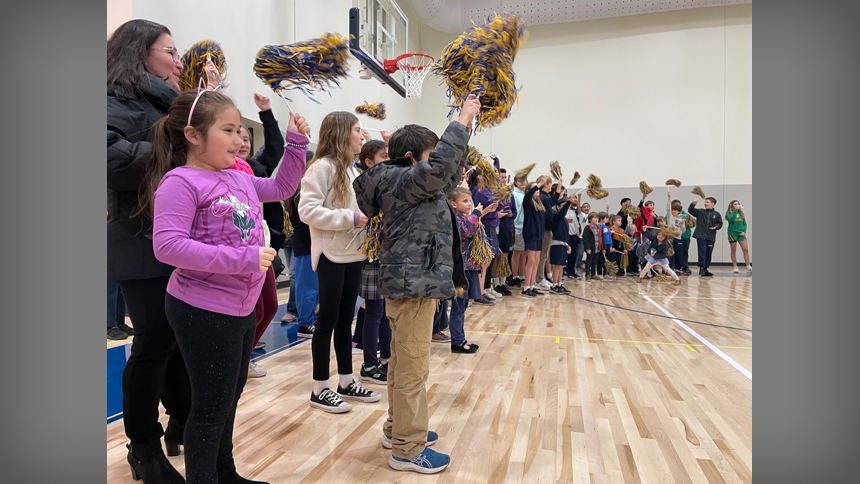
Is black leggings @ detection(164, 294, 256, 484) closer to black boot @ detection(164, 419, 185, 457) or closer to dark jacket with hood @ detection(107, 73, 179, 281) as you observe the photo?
dark jacket with hood @ detection(107, 73, 179, 281)

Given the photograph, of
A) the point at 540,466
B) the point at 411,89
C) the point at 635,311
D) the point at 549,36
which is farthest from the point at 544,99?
the point at 540,466

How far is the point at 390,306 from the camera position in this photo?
1.86 metres

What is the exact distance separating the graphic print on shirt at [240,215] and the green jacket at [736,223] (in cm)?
1112

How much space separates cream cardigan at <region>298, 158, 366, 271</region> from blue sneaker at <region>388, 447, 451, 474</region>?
0.94 metres

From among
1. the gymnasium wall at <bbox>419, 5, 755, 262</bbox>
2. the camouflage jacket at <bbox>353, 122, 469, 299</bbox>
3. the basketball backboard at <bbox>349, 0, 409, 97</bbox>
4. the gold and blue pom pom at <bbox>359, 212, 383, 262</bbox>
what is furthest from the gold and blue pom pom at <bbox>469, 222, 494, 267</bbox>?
the gymnasium wall at <bbox>419, 5, 755, 262</bbox>

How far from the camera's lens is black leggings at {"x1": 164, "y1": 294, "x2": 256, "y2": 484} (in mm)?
1286

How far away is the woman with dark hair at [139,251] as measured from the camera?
1498 millimetres

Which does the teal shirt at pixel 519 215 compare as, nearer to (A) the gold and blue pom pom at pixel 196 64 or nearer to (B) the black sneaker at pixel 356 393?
(B) the black sneaker at pixel 356 393

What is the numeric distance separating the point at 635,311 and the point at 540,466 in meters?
4.08

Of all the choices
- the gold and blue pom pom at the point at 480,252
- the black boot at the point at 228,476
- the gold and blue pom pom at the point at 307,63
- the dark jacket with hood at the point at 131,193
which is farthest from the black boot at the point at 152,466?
the gold and blue pom pom at the point at 480,252

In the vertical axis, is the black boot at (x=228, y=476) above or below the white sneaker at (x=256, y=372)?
above

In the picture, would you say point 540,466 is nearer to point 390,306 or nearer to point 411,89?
point 390,306

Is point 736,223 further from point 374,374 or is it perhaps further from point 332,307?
point 332,307

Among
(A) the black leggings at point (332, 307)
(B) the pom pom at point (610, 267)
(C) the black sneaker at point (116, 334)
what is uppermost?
(A) the black leggings at point (332, 307)
